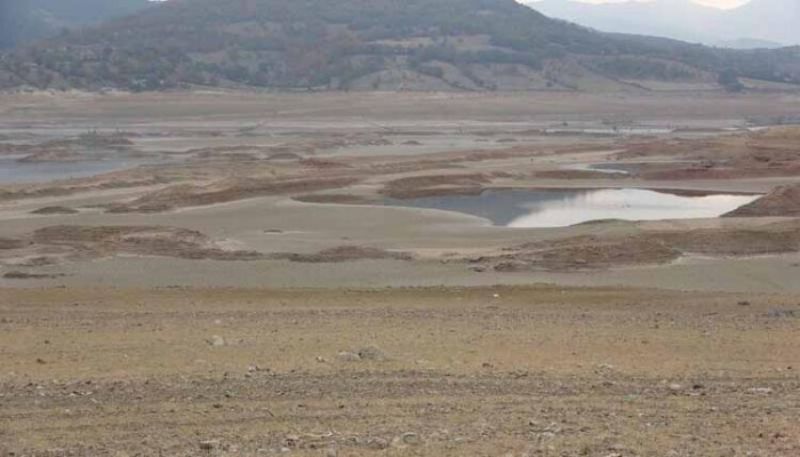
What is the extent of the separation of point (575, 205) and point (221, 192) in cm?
1470

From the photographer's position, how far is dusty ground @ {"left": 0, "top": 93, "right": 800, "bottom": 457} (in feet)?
30.2

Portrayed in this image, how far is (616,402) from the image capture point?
33.3 ft

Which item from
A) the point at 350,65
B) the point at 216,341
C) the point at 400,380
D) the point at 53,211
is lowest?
the point at 53,211

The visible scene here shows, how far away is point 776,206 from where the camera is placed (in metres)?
37.5

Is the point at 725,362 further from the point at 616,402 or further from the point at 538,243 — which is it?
the point at 538,243

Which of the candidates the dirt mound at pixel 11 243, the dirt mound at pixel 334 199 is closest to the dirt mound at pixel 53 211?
the dirt mound at pixel 11 243

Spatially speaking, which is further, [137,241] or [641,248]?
[137,241]

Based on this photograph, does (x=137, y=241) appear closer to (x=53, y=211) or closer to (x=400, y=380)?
(x=53, y=211)

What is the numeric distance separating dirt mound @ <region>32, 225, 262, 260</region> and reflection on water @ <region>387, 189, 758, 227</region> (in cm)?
1104

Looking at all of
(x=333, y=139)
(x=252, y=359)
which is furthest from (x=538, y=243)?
(x=333, y=139)

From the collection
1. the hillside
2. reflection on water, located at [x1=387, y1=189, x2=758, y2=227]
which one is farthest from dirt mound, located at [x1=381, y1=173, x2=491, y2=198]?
the hillside

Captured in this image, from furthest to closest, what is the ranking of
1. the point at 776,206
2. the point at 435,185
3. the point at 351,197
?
1. the point at 435,185
2. the point at 351,197
3. the point at 776,206

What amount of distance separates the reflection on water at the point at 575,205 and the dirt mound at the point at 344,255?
808 cm

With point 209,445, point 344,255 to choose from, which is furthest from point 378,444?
point 344,255
